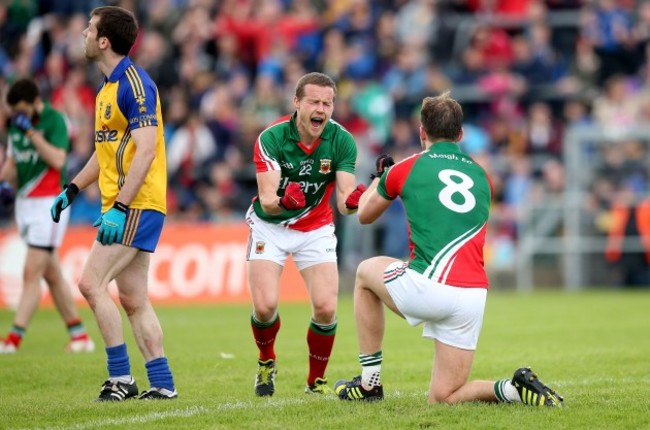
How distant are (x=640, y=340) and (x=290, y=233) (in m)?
5.57

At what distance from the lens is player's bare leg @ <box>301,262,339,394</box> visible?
30.9ft

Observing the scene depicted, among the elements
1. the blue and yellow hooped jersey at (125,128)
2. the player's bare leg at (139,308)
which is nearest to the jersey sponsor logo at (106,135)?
the blue and yellow hooped jersey at (125,128)

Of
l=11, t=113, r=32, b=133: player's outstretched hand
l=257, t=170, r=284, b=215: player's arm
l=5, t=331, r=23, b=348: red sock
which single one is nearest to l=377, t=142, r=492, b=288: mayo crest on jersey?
l=257, t=170, r=284, b=215: player's arm

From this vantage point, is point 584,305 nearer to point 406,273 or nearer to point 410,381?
point 410,381

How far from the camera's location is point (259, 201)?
9477 millimetres

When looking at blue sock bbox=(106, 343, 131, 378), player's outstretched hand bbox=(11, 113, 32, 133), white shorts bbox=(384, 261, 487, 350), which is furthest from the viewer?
player's outstretched hand bbox=(11, 113, 32, 133)

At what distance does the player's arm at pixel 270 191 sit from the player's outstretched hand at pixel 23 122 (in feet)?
14.3

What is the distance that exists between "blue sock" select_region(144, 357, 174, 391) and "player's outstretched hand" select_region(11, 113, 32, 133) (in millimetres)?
4622

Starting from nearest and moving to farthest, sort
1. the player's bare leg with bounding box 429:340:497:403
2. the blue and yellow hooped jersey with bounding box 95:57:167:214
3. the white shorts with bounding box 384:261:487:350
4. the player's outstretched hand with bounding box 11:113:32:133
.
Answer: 1. the white shorts with bounding box 384:261:487:350
2. the player's bare leg with bounding box 429:340:497:403
3. the blue and yellow hooped jersey with bounding box 95:57:167:214
4. the player's outstretched hand with bounding box 11:113:32:133

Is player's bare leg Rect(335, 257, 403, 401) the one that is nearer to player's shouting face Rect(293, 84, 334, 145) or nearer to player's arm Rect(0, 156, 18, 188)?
player's shouting face Rect(293, 84, 334, 145)

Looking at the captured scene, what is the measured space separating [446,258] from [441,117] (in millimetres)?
952

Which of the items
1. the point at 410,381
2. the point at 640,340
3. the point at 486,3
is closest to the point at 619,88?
the point at 486,3

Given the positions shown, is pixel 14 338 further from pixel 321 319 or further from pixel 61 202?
pixel 321 319

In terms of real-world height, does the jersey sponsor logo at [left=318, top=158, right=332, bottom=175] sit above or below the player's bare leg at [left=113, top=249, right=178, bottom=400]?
above
